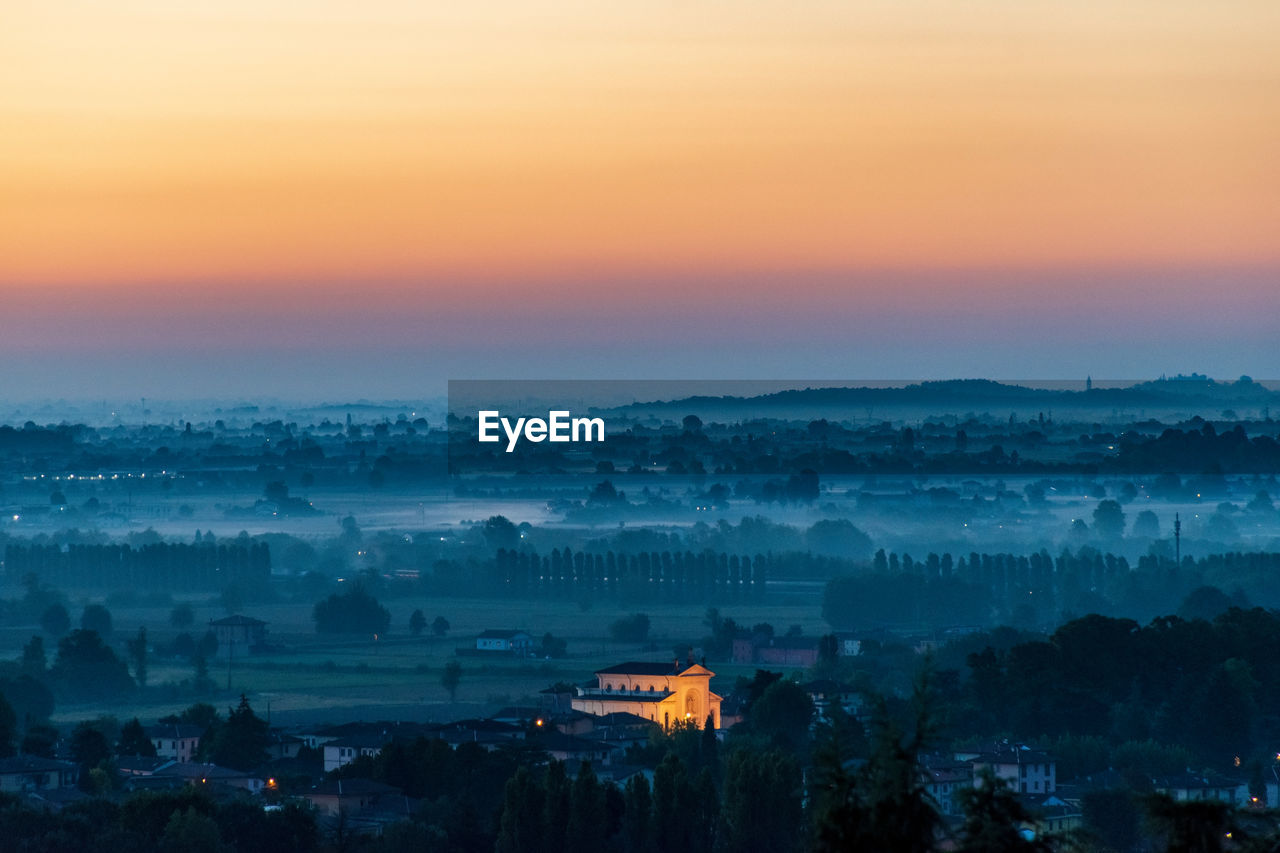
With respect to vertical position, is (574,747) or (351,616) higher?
(574,747)

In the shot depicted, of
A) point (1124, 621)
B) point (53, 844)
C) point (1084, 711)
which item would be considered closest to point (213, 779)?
point (53, 844)

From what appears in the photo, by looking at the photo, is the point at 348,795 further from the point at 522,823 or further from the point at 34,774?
the point at 34,774

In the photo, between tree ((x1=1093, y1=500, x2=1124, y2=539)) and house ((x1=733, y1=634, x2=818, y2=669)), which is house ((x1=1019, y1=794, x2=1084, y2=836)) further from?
tree ((x1=1093, y1=500, x2=1124, y2=539))

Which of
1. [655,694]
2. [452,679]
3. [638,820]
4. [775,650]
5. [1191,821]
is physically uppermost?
[1191,821]

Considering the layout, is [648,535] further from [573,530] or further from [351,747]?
[351,747]

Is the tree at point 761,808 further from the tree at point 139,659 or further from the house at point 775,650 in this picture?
the house at point 775,650

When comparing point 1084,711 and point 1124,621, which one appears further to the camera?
point 1124,621

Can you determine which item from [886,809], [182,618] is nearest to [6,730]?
[886,809]
